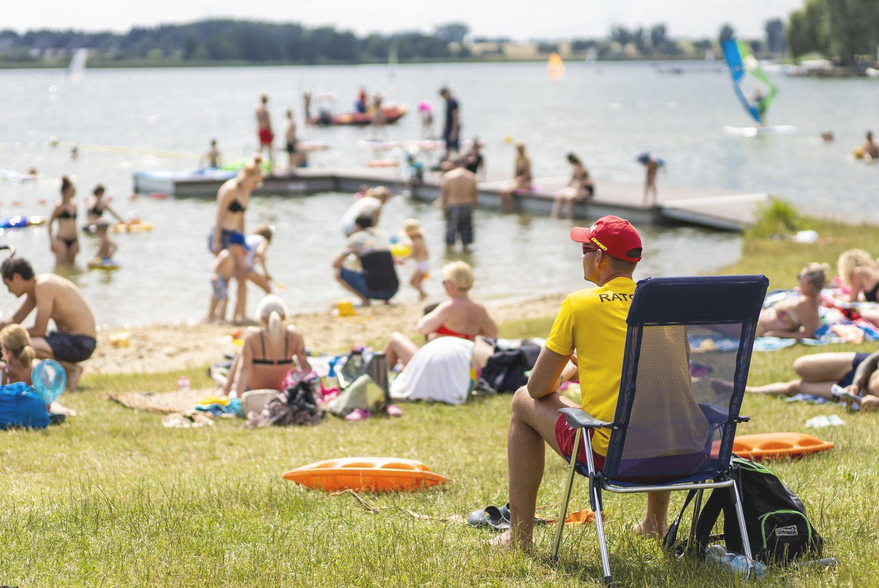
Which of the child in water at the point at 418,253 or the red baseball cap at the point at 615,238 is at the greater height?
the red baseball cap at the point at 615,238

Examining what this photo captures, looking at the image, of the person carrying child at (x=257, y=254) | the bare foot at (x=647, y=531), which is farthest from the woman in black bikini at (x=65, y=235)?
the bare foot at (x=647, y=531)

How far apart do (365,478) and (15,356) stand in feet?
10.4

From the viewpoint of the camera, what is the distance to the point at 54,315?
838 centimetres

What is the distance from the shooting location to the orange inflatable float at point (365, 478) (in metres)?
4.97

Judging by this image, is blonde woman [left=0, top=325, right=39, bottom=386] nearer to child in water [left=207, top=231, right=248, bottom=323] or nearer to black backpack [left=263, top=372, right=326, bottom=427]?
black backpack [left=263, top=372, right=326, bottom=427]

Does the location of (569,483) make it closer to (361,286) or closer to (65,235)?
(361,286)

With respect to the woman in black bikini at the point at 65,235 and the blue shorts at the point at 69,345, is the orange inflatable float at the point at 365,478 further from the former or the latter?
the woman in black bikini at the point at 65,235

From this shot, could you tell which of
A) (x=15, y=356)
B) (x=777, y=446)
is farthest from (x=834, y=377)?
(x=15, y=356)

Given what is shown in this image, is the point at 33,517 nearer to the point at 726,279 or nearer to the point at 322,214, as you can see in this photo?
the point at 726,279

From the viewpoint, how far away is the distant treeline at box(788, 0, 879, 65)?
324ft

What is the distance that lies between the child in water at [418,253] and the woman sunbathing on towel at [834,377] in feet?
21.0

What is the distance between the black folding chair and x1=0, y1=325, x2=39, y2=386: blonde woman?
15.1ft

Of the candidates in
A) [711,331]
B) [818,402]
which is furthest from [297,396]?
[711,331]

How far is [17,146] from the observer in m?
45.1
